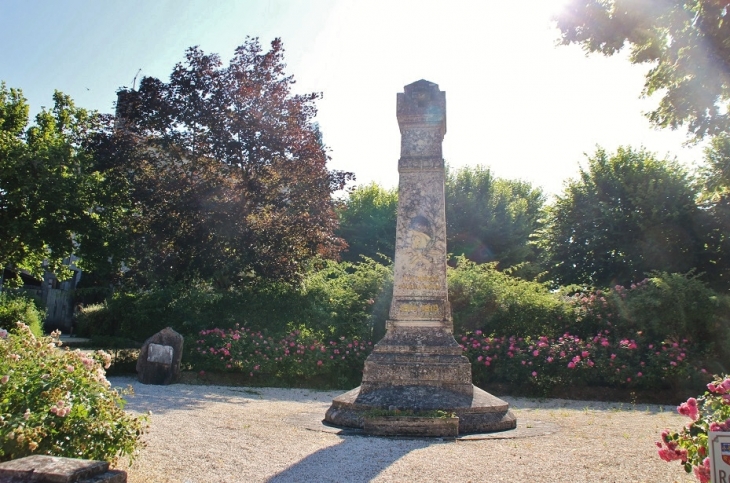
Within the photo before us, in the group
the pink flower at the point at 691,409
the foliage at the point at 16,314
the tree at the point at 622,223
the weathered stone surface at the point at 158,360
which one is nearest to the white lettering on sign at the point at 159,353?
the weathered stone surface at the point at 158,360

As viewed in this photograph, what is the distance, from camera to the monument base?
22.4 ft

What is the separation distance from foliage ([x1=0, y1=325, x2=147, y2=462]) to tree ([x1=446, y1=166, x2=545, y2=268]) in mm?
23692

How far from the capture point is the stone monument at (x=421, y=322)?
7.05 m

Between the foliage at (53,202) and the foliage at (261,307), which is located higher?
the foliage at (53,202)

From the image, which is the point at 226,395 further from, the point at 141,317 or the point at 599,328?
the point at 599,328

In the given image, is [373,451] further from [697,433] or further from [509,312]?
[509,312]

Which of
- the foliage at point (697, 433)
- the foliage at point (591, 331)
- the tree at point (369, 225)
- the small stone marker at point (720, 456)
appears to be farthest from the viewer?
the tree at point (369, 225)

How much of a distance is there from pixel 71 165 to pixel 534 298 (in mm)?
12781

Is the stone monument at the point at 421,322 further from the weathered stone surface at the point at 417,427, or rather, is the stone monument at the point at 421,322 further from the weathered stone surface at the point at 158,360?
the weathered stone surface at the point at 158,360

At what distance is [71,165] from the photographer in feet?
52.9

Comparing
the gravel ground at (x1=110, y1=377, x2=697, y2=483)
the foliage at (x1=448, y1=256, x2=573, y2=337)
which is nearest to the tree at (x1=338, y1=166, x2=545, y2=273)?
the foliage at (x1=448, y1=256, x2=573, y2=337)

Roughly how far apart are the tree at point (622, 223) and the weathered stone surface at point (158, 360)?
47.2ft

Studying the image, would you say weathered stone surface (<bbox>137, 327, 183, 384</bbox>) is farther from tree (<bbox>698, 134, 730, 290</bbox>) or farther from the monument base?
tree (<bbox>698, 134, 730, 290</bbox>)

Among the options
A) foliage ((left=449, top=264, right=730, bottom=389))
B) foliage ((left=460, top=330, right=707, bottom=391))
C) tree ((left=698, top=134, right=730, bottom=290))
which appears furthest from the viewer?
tree ((left=698, top=134, right=730, bottom=290))
